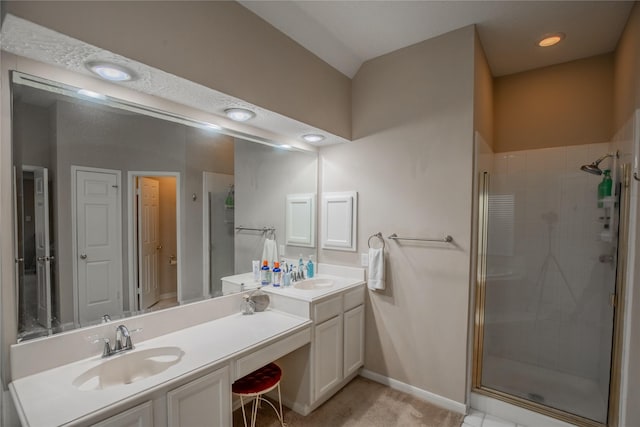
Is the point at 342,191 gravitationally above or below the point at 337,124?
below

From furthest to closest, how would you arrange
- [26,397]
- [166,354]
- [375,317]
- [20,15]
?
[375,317], [166,354], [26,397], [20,15]

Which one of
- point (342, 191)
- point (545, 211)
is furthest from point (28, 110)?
point (545, 211)

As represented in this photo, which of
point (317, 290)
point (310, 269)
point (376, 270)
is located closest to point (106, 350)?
point (317, 290)

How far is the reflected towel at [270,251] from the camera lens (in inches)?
105

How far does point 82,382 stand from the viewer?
135cm

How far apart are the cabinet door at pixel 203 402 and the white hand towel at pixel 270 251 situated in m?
1.21

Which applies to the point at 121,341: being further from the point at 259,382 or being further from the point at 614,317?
the point at 614,317

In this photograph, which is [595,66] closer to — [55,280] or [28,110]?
[28,110]

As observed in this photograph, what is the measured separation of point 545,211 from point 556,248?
1.08ft

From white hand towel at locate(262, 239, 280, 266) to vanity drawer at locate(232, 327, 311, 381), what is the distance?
2.69ft

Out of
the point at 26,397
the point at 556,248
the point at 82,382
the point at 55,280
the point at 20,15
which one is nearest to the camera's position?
the point at 20,15

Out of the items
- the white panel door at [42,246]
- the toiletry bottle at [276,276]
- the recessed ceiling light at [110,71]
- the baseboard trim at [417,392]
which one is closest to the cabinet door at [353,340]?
the baseboard trim at [417,392]

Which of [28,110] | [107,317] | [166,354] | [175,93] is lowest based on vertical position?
[166,354]

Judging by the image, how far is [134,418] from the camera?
1199 mm
